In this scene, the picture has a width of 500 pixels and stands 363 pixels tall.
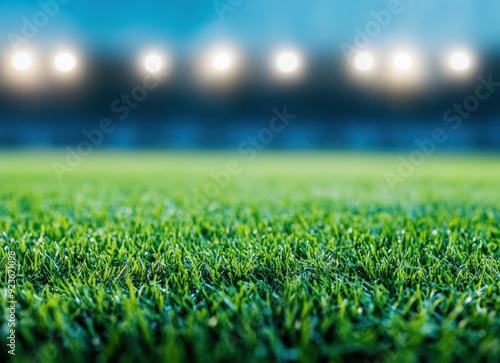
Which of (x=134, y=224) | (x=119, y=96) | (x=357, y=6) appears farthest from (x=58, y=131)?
(x=134, y=224)

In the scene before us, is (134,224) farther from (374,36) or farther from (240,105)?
(240,105)

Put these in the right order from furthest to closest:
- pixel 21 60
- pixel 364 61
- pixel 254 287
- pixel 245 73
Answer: pixel 245 73, pixel 21 60, pixel 364 61, pixel 254 287

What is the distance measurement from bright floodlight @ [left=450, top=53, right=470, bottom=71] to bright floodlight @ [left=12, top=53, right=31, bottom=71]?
15.8 meters

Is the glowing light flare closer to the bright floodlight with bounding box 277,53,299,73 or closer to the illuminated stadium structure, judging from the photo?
the illuminated stadium structure

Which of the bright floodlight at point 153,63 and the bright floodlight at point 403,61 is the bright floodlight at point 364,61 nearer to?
the bright floodlight at point 403,61

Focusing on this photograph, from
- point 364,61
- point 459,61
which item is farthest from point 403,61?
point 459,61

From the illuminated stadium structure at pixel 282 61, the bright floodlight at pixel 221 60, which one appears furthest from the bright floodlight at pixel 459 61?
the bright floodlight at pixel 221 60

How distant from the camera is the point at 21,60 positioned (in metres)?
14.9

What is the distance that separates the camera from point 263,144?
1709 centimetres

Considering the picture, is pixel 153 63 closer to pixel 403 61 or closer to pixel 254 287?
pixel 403 61

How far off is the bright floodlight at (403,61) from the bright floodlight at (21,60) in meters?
13.6

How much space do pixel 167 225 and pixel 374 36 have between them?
13.7m

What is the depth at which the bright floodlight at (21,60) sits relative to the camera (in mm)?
14766

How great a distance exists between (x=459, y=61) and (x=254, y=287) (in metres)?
16.6
